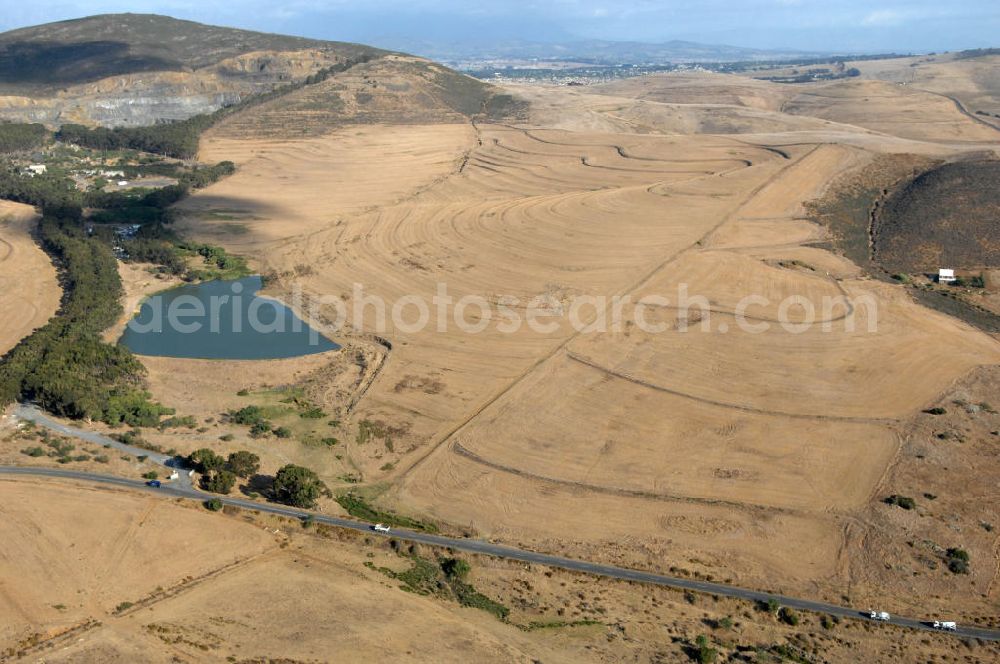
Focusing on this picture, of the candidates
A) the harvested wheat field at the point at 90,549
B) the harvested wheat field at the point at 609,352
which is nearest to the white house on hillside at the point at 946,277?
the harvested wheat field at the point at 609,352

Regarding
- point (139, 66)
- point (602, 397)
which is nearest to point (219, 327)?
point (602, 397)

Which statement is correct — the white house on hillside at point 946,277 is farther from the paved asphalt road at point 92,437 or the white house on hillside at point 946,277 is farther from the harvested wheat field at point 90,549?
the paved asphalt road at point 92,437

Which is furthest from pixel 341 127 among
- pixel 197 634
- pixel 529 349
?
pixel 197 634

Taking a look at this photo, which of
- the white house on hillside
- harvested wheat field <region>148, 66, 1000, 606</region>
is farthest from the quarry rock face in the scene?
the white house on hillside

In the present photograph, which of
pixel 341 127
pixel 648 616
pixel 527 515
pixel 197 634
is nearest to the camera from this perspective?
pixel 197 634

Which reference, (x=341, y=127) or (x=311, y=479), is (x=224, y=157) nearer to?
(x=341, y=127)

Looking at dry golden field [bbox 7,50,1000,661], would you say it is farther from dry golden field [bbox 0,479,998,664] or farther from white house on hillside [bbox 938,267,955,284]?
white house on hillside [bbox 938,267,955,284]
